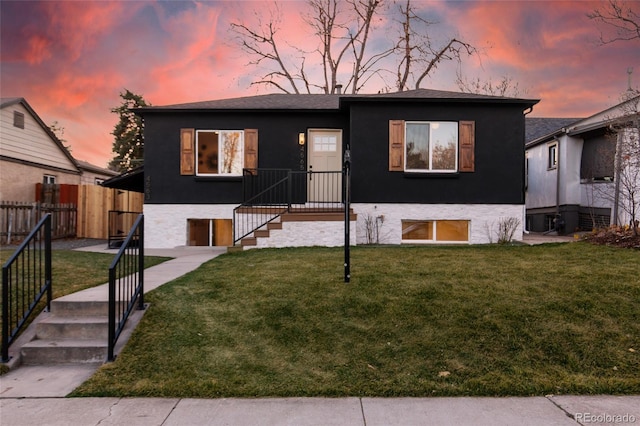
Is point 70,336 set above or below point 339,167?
below

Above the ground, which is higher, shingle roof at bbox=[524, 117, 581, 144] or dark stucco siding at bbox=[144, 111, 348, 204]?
shingle roof at bbox=[524, 117, 581, 144]

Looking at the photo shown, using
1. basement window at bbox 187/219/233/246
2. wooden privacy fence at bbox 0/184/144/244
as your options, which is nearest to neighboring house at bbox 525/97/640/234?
basement window at bbox 187/219/233/246

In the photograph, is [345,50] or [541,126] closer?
[541,126]

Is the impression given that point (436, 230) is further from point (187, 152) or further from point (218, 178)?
point (187, 152)

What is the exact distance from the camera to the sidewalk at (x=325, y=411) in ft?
8.59

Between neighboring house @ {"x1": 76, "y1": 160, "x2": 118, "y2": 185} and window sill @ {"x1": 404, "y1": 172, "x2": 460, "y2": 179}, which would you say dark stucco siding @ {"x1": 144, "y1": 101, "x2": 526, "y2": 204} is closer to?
window sill @ {"x1": 404, "y1": 172, "x2": 460, "y2": 179}

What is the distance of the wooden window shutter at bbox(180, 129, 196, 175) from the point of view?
35.1 feet

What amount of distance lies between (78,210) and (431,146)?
43.7ft

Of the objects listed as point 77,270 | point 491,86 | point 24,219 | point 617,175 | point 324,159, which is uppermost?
point 491,86

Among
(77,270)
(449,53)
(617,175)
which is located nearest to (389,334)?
(77,270)

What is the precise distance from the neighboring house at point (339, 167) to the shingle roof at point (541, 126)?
7.08m

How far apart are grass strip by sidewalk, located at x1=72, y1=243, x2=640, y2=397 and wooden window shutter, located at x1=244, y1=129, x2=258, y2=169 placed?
17.5 feet

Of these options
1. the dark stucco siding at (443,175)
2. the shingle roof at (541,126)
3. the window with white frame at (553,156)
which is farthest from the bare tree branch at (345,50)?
the dark stucco siding at (443,175)

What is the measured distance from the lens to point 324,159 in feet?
36.2
